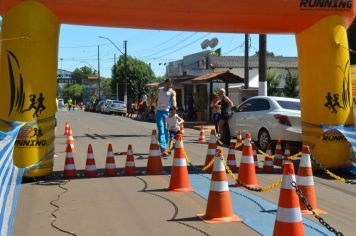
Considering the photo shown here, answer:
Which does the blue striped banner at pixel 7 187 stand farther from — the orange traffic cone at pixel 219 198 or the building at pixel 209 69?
the building at pixel 209 69

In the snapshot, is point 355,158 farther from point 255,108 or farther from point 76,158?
point 76,158

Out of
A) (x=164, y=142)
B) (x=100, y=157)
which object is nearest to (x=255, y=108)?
(x=164, y=142)

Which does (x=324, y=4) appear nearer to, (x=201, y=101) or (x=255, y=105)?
(x=255, y=105)

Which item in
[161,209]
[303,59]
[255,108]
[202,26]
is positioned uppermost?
[202,26]

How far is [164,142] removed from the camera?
1281 cm

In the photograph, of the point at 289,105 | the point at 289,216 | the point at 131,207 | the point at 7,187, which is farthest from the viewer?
the point at 289,105

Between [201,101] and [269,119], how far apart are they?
67.2ft

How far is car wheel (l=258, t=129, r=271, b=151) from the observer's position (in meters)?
14.4

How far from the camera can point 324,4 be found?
408 inches

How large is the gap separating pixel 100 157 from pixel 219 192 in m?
7.46

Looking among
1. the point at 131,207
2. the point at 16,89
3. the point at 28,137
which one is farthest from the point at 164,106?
the point at 131,207

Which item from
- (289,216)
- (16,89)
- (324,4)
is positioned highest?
(324,4)

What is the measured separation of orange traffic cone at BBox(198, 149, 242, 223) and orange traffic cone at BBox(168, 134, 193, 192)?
1.89 meters

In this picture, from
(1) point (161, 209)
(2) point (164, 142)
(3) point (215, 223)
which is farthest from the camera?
(2) point (164, 142)
